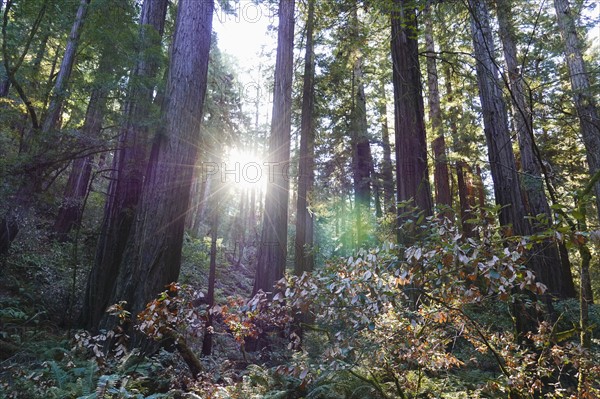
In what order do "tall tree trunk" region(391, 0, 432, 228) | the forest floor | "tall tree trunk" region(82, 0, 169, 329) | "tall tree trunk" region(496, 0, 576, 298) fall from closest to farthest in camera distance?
the forest floor → "tall tree trunk" region(391, 0, 432, 228) → "tall tree trunk" region(82, 0, 169, 329) → "tall tree trunk" region(496, 0, 576, 298)

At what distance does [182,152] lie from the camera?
5.88m

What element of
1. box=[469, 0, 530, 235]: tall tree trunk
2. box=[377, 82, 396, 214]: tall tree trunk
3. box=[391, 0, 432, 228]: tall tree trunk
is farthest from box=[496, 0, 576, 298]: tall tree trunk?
box=[377, 82, 396, 214]: tall tree trunk

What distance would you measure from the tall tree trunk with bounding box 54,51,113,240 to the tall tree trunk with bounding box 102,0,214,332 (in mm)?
1567

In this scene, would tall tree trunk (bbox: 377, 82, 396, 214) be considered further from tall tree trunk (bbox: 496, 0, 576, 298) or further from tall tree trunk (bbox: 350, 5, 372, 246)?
Answer: tall tree trunk (bbox: 496, 0, 576, 298)

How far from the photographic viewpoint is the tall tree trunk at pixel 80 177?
22.3 ft

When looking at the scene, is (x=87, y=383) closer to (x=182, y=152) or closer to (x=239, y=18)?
(x=182, y=152)

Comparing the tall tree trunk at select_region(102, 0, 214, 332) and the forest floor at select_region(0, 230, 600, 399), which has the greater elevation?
the tall tree trunk at select_region(102, 0, 214, 332)

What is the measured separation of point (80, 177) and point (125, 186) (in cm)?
836

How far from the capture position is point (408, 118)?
4.77 m

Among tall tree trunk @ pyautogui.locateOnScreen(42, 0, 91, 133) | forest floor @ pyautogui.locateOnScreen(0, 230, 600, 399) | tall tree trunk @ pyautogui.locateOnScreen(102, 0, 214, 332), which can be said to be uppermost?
tall tree trunk @ pyautogui.locateOnScreen(42, 0, 91, 133)

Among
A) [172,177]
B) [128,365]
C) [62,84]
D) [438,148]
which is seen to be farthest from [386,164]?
[128,365]

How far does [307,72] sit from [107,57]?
22.7 ft

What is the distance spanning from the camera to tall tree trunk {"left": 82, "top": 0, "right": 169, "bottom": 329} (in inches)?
244

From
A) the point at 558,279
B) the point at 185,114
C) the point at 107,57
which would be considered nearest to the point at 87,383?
the point at 185,114
